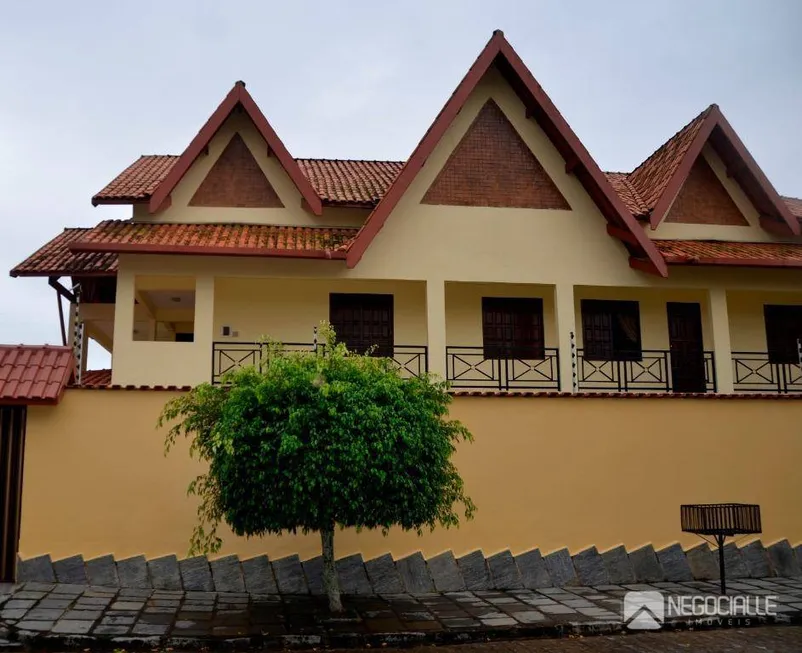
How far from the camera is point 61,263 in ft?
48.0

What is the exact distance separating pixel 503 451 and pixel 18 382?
7.14m

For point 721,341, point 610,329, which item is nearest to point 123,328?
point 610,329

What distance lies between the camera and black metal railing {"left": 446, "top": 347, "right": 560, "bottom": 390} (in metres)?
14.1

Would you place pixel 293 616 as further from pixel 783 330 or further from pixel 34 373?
pixel 783 330

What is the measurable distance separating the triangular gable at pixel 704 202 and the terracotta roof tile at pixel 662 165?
19.0 inches

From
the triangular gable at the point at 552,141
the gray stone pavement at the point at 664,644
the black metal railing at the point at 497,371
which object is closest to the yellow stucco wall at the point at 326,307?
the black metal railing at the point at 497,371

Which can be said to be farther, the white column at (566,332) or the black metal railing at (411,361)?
the black metal railing at (411,361)

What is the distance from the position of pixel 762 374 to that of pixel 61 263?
13.6 metres

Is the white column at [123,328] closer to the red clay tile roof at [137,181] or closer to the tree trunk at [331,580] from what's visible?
the red clay tile roof at [137,181]

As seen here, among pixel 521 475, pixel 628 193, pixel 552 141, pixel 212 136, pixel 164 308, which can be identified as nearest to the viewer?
pixel 521 475

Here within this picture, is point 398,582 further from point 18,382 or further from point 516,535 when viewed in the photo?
point 18,382

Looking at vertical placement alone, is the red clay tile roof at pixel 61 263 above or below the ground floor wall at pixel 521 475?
above

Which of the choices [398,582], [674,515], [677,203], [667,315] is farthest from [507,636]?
[677,203]

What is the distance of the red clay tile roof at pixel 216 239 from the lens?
12625mm
